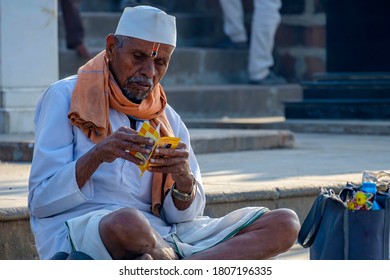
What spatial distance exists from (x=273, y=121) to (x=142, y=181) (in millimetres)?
6597

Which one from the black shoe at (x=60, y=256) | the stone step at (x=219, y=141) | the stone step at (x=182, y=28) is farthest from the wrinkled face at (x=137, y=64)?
the stone step at (x=182, y=28)

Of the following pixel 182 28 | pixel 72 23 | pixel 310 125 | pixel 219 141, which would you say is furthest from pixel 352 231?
pixel 182 28

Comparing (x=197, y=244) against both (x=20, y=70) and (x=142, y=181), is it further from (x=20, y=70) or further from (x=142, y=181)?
(x=20, y=70)

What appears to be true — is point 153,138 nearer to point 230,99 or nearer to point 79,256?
point 79,256

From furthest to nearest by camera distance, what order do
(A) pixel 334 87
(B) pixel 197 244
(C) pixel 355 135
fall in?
1. (A) pixel 334 87
2. (C) pixel 355 135
3. (B) pixel 197 244

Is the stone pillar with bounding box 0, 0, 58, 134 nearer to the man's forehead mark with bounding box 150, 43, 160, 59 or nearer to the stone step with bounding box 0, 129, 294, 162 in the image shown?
the stone step with bounding box 0, 129, 294, 162

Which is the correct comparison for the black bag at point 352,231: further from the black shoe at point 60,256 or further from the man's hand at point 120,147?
the black shoe at point 60,256

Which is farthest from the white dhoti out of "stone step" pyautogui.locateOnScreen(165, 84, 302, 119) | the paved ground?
"stone step" pyautogui.locateOnScreen(165, 84, 302, 119)

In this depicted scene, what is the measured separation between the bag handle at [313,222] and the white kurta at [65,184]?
0.42 m

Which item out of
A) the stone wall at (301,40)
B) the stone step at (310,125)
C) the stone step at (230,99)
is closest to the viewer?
the stone step at (310,125)

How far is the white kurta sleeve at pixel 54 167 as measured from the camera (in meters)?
4.38

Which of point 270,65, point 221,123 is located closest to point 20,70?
point 221,123

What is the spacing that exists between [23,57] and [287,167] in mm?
2042

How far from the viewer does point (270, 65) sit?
1318 cm
